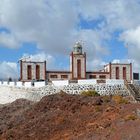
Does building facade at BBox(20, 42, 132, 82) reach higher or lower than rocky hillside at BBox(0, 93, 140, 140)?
higher

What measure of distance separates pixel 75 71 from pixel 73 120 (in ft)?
84.9

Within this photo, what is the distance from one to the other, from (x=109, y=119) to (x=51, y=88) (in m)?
18.4

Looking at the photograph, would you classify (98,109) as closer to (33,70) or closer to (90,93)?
(90,93)

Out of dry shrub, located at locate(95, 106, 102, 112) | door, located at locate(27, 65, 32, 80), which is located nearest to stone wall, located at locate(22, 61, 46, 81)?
door, located at locate(27, 65, 32, 80)

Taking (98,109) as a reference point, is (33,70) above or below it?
above

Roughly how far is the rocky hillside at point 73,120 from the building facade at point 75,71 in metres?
15.8

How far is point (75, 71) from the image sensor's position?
6406 cm

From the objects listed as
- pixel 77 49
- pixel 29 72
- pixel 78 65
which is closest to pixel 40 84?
pixel 29 72

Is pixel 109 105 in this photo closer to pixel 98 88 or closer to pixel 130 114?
pixel 130 114

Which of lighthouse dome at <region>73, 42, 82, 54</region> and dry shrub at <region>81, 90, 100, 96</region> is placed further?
lighthouse dome at <region>73, 42, 82, 54</region>

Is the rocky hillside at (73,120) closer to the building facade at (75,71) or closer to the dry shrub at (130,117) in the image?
the dry shrub at (130,117)

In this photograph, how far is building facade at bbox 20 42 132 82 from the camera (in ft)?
207

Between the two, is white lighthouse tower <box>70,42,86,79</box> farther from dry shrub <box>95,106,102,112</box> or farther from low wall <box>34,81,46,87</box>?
dry shrub <box>95,106,102,112</box>

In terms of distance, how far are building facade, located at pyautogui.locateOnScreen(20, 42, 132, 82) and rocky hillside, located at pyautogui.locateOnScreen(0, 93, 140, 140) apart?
15.8m
